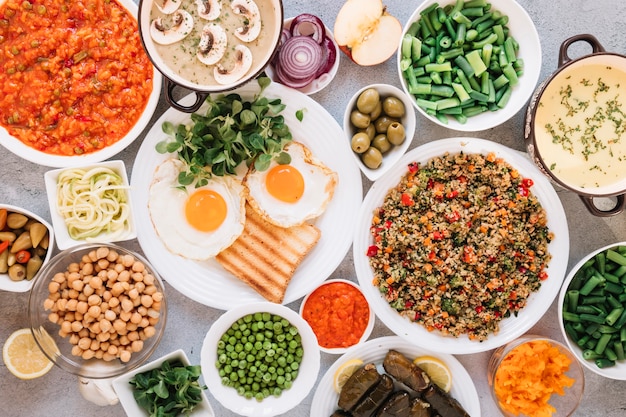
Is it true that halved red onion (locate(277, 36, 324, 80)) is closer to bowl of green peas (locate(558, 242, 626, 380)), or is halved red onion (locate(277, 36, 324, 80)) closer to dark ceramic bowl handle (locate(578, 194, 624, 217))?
dark ceramic bowl handle (locate(578, 194, 624, 217))

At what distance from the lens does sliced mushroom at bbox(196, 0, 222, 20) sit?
3416 mm

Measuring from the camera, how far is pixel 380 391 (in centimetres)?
390

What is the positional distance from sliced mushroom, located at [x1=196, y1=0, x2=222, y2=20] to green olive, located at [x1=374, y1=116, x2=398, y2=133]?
1251mm

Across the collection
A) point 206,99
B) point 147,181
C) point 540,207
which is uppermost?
point 206,99

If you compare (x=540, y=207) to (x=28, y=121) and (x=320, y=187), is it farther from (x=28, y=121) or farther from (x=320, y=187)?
(x=28, y=121)

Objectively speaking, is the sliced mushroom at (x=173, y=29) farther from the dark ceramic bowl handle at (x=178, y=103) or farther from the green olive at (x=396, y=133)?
the green olive at (x=396, y=133)

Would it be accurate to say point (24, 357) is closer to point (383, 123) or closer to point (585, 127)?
point (383, 123)

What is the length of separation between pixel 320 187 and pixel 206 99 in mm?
969

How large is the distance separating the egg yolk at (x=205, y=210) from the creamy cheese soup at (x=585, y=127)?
2169mm

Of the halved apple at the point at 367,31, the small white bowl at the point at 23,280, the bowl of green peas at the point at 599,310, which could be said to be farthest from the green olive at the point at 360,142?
the small white bowl at the point at 23,280

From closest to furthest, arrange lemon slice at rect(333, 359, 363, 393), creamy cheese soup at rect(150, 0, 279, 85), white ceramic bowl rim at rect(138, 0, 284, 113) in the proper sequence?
white ceramic bowl rim at rect(138, 0, 284, 113), creamy cheese soup at rect(150, 0, 279, 85), lemon slice at rect(333, 359, 363, 393)

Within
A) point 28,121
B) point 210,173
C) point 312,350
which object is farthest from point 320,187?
point 28,121

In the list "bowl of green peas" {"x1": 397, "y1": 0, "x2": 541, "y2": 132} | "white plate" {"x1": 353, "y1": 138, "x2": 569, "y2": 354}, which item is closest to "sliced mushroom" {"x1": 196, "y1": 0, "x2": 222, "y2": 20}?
"bowl of green peas" {"x1": 397, "y1": 0, "x2": 541, "y2": 132}

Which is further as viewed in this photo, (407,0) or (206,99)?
(407,0)
